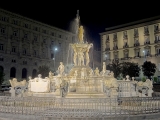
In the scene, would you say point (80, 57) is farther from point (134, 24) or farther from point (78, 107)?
point (134, 24)

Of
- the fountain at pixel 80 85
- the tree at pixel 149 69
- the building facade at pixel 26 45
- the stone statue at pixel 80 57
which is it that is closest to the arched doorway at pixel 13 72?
the building facade at pixel 26 45

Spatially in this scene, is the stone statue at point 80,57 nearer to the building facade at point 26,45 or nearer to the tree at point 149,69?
the building facade at point 26,45

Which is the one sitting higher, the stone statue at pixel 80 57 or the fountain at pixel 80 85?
the stone statue at pixel 80 57

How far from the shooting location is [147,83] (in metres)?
20.4

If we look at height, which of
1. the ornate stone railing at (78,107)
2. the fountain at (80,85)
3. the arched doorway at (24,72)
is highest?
the arched doorway at (24,72)

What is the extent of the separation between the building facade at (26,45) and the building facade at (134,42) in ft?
54.6

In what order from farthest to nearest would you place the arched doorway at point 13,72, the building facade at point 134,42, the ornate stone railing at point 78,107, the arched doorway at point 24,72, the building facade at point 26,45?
the building facade at point 134,42 → the arched doorway at point 24,72 → the arched doorway at point 13,72 → the building facade at point 26,45 → the ornate stone railing at point 78,107

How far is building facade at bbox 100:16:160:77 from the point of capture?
5784 centimetres

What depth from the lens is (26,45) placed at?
60.2 meters

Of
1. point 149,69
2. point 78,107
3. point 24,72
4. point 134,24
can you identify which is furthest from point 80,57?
point 134,24

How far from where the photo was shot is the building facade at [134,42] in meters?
57.8

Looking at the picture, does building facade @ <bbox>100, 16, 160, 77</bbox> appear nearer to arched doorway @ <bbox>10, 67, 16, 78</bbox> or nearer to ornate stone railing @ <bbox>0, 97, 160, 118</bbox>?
arched doorway @ <bbox>10, 67, 16, 78</bbox>

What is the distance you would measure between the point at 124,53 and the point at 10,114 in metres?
56.8

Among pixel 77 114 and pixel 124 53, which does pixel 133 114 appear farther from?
pixel 124 53
